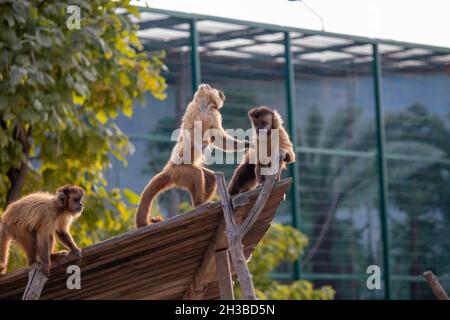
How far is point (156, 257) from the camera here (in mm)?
9461

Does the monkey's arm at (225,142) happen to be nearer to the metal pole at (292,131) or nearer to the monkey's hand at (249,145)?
the monkey's hand at (249,145)

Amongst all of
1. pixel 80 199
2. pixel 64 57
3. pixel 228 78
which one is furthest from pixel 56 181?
pixel 228 78

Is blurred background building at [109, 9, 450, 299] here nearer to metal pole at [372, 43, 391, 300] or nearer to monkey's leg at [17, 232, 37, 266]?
metal pole at [372, 43, 391, 300]

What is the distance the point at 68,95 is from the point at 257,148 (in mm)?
3291

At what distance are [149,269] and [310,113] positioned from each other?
509 inches

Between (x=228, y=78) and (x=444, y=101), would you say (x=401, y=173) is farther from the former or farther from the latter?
(x=228, y=78)

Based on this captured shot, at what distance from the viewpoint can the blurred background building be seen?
1875 centimetres

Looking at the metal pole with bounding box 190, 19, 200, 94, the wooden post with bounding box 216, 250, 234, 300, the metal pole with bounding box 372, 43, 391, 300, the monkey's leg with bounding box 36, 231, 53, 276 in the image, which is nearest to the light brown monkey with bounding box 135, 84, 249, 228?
the wooden post with bounding box 216, 250, 234, 300

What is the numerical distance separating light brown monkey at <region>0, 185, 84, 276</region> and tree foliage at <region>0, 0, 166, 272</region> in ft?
7.68

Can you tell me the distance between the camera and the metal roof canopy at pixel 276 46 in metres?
17.5

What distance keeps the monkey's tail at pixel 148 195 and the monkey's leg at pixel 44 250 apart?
840mm
